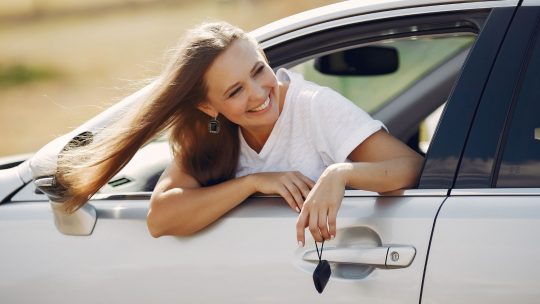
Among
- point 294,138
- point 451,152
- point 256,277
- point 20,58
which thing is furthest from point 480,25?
point 20,58

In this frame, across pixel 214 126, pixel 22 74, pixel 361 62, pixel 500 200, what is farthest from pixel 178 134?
pixel 22 74

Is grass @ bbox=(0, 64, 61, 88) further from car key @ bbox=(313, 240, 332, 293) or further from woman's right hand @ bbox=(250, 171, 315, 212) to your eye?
car key @ bbox=(313, 240, 332, 293)

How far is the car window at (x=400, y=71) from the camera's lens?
14.2ft

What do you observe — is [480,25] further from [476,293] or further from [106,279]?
[106,279]

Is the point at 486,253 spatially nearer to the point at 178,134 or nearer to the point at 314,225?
the point at 314,225

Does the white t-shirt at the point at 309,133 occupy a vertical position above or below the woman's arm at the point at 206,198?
above

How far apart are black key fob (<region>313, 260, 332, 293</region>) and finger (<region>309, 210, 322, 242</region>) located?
0.06 metres

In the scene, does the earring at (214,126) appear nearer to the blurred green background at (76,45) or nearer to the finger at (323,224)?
the finger at (323,224)

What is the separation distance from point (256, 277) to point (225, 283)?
0.30 feet

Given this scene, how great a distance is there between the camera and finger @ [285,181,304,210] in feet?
7.92

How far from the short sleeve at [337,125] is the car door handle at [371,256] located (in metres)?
0.29

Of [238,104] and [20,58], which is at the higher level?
[238,104]

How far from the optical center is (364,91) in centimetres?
547

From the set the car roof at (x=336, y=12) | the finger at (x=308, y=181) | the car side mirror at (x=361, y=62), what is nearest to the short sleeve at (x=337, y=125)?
the finger at (x=308, y=181)
